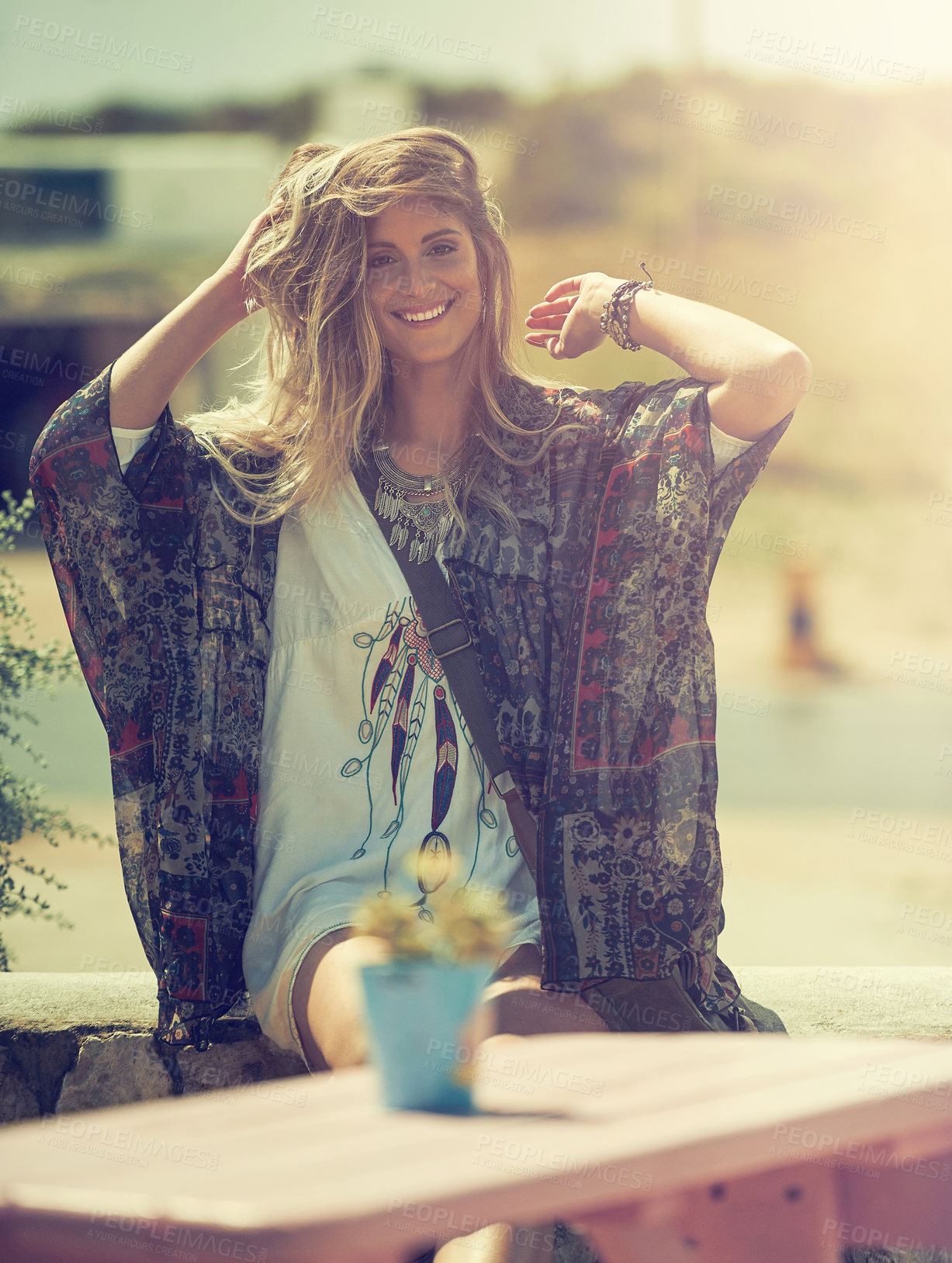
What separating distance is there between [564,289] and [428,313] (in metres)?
0.33

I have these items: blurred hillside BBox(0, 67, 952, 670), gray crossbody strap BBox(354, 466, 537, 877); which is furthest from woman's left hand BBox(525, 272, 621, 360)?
blurred hillside BBox(0, 67, 952, 670)

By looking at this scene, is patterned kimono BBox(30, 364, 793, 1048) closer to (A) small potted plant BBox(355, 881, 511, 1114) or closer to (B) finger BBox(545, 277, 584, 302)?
(B) finger BBox(545, 277, 584, 302)

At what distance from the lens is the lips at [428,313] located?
98.6 inches

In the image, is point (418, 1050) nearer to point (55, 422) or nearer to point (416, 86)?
point (55, 422)

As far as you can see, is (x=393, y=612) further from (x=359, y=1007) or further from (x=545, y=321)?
(x=359, y=1007)

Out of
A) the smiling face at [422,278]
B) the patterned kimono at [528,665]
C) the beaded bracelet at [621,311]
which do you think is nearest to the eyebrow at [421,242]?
the smiling face at [422,278]

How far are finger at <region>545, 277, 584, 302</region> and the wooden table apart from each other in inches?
66.4

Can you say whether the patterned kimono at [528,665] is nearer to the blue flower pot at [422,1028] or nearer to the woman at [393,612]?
the woman at [393,612]

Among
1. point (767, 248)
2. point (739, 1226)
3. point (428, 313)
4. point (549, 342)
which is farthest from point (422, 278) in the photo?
point (767, 248)

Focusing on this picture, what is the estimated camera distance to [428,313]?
2506 millimetres

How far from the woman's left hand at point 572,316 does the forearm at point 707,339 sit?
82 mm

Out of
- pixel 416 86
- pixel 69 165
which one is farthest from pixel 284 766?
pixel 416 86

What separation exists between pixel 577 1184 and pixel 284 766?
137 cm

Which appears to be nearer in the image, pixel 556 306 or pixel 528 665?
pixel 528 665
